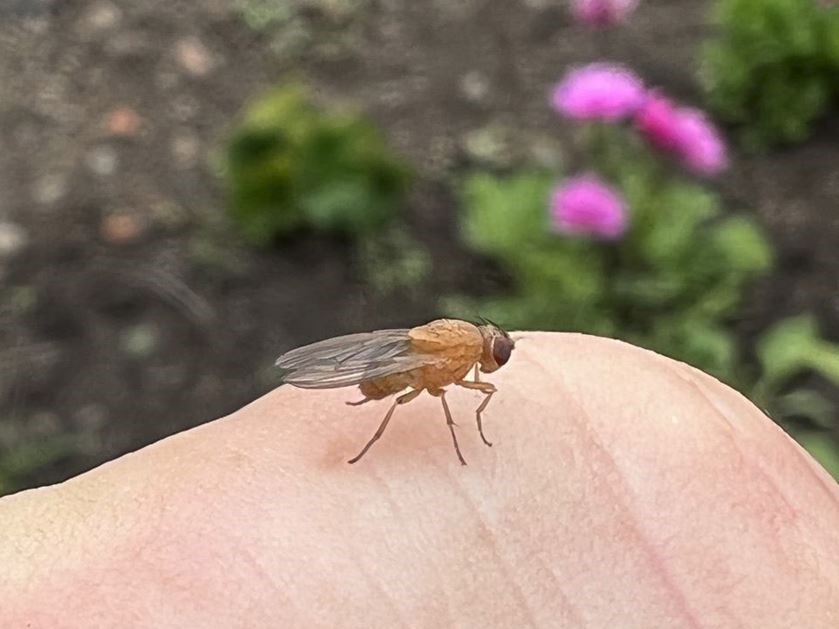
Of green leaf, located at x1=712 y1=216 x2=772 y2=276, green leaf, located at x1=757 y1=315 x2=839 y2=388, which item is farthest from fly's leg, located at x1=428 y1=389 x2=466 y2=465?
green leaf, located at x1=712 y1=216 x2=772 y2=276

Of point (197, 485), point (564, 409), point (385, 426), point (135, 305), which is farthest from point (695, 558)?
point (135, 305)

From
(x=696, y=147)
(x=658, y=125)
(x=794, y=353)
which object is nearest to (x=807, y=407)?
(x=794, y=353)

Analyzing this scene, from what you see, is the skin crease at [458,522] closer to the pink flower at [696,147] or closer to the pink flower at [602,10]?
the pink flower at [696,147]

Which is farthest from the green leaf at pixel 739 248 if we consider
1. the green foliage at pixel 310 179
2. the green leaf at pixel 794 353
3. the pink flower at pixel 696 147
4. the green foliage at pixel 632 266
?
the green foliage at pixel 310 179

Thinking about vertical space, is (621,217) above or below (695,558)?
below

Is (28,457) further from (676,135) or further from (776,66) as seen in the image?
(776,66)

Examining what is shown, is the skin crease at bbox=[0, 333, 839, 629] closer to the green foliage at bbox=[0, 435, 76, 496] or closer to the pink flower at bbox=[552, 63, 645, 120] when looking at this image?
the pink flower at bbox=[552, 63, 645, 120]

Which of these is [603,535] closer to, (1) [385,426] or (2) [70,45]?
(1) [385,426]
